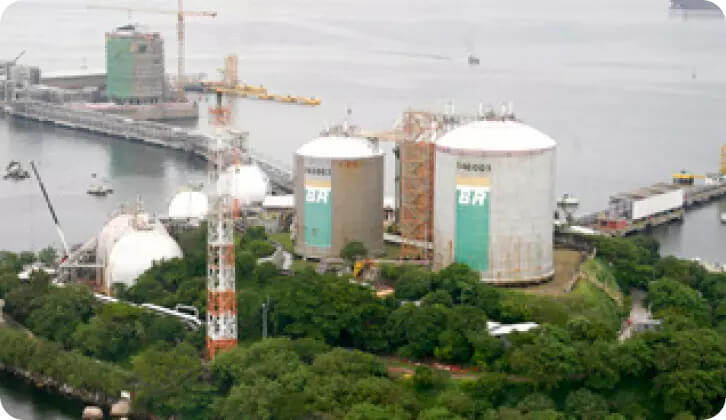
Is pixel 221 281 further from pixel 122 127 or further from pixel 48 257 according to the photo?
pixel 122 127

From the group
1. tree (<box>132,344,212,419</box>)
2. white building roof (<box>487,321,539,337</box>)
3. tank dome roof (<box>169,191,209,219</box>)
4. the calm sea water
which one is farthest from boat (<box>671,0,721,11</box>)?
tree (<box>132,344,212,419</box>)

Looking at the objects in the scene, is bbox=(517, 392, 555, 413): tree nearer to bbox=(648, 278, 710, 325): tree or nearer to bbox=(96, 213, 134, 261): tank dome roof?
bbox=(648, 278, 710, 325): tree

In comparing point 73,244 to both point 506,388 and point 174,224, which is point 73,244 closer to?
point 174,224

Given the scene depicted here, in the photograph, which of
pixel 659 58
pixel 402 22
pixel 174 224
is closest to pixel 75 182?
pixel 174 224

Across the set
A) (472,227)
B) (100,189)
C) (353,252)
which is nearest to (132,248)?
(353,252)

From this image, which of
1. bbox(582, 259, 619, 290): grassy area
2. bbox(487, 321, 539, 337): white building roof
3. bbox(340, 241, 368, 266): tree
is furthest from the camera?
bbox(340, 241, 368, 266): tree

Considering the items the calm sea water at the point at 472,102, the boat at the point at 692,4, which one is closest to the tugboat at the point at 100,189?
the calm sea water at the point at 472,102
